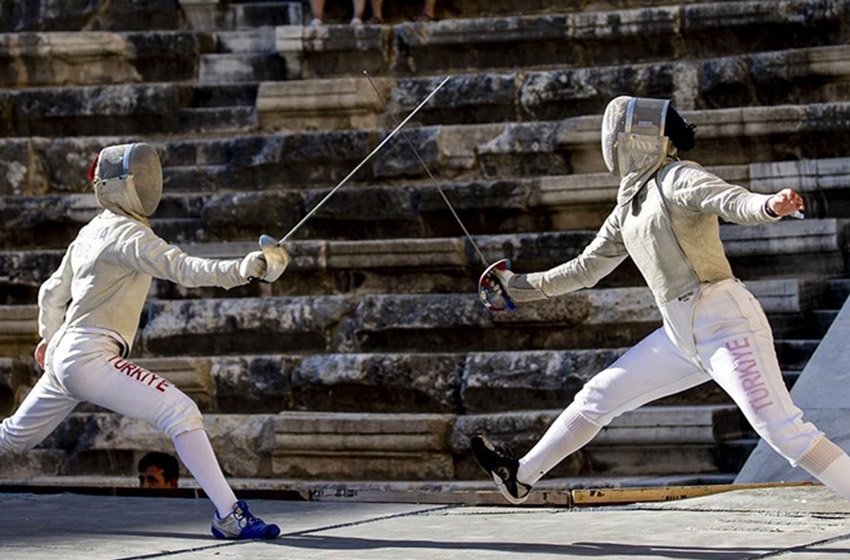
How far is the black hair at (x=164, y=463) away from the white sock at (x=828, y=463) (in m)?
3.87

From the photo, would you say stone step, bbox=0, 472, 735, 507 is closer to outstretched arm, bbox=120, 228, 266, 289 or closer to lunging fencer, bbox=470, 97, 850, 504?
lunging fencer, bbox=470, 97, 850, 504

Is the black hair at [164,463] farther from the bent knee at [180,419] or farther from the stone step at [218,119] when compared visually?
the bent knee at [180,419]

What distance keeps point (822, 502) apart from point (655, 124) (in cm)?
139

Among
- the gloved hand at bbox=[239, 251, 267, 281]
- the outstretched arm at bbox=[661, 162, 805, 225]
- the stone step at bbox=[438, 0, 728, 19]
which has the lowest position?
the gloved hand at bbox=[239, 251, 267, 281]

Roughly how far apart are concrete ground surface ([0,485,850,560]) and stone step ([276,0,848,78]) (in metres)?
3.78

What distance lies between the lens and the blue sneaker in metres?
5.03

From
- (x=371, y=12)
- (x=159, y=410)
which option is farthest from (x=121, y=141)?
(x=159, y=410)

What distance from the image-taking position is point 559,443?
514 centimetres

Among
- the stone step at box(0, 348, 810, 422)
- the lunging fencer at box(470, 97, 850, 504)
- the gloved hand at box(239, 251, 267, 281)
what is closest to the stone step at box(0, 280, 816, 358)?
the stone step at box(0, 348, 810, 422)

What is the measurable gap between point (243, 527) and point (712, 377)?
1509mm

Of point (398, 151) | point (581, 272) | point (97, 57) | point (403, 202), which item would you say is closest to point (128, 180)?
point (581, 272)

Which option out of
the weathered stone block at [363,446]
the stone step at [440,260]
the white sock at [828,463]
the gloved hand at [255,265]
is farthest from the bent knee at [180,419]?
the stone step at [440,260]

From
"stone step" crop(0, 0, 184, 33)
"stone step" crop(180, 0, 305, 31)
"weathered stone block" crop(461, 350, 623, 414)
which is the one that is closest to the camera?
"weathered stone block" crop(461, 350, 623, 414)

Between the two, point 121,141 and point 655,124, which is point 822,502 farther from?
point 121,141
